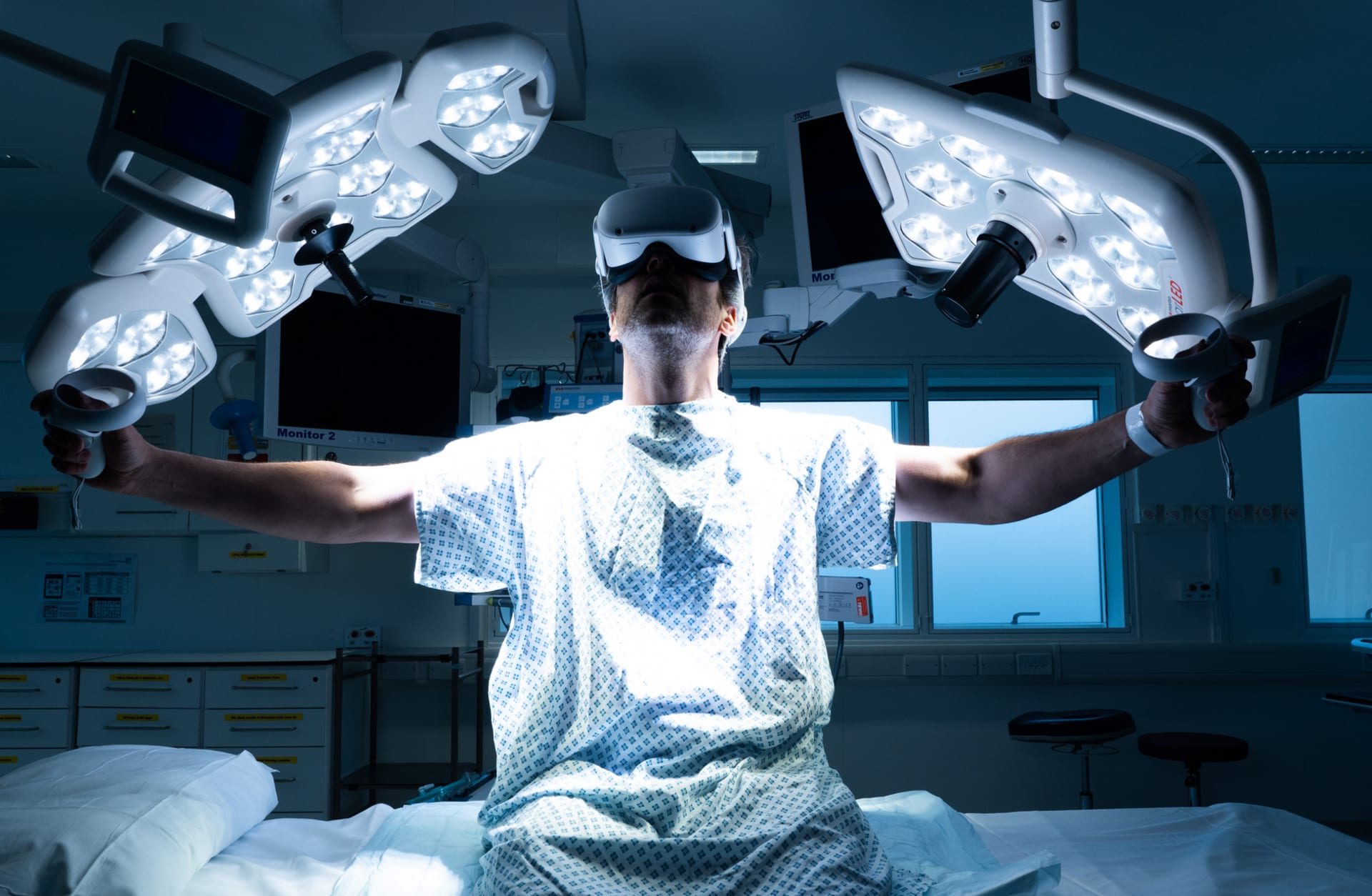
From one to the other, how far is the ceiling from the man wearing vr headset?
65.9 inches

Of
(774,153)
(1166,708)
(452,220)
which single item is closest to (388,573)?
(452,220)

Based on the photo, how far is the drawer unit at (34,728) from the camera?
3.99 meters

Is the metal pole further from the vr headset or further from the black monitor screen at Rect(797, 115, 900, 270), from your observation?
the black monitor screen at Rect(797, 115, 900, 270)

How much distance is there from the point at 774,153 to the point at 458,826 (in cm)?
320

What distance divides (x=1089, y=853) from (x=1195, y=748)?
2.37 m

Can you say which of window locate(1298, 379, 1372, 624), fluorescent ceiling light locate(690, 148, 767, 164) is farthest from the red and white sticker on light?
window locate(1298, 379, 1372, 624)

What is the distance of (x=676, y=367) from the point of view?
160 centimetres

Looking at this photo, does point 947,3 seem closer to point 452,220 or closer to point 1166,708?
point 452,220

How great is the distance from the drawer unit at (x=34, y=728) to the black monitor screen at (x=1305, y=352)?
4.49 m

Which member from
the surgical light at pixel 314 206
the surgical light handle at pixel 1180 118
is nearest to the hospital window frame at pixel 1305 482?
the surgical light handle at pixel 1180 118

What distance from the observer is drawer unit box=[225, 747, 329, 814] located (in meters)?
3.98

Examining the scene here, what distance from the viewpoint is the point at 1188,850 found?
1.82 metres

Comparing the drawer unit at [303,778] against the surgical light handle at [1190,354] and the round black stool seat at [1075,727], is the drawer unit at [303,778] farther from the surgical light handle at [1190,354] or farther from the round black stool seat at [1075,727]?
the surgical light handle at [1190,354]

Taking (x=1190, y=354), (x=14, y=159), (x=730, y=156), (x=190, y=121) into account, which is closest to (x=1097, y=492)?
(x=730, y=156)
